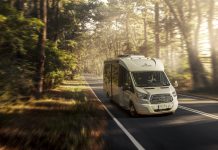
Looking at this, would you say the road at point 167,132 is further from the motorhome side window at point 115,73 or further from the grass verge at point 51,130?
the motorhome side window at point 115,73

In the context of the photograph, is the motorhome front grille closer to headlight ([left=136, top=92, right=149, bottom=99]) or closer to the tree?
headlight ([left=136, top=92, right=149, bottom=99])

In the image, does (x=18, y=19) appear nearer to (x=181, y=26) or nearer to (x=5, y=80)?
(x=5, y=80)

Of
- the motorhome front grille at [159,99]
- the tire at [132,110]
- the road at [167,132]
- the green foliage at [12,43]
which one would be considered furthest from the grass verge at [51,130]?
the motorhome front grille at [159,99]

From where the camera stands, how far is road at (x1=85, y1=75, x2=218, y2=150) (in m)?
10.1

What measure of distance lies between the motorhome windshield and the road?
5.13 feet

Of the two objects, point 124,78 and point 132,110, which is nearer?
point 132,110

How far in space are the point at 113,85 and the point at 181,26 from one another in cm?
1403

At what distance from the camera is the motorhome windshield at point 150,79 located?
1664 centimetres

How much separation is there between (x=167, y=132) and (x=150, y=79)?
5200 mm

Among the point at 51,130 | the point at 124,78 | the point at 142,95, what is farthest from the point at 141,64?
the point at 51,130

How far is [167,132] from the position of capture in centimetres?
1207

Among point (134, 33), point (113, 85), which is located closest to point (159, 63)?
point (113, 85)

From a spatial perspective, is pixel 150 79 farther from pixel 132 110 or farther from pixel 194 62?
pixel 194 62

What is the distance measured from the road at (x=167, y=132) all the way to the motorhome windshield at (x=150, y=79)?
1.56 metres
